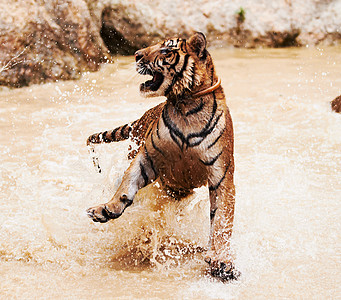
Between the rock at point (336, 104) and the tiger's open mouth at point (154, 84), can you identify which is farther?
the rock at point (336, 104)

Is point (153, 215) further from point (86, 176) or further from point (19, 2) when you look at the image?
point (19, 2)

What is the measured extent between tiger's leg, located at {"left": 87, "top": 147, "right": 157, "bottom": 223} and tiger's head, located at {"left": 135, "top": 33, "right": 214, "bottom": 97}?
39cm

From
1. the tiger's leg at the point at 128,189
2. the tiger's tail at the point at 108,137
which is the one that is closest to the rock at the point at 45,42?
the tiger's tail at the point at 108,137

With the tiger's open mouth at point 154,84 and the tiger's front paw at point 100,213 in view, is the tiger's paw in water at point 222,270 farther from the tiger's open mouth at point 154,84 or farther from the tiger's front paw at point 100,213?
the tiger's open mouth at point 154,84

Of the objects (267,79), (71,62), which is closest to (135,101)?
(71,62)

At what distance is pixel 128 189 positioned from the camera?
2.70 metres

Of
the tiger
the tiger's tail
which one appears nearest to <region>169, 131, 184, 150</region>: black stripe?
the tiger

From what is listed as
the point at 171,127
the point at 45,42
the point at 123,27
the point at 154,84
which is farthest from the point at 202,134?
the point at 123,27

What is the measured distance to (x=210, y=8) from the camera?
25.8ft

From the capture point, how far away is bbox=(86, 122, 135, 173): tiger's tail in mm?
3551

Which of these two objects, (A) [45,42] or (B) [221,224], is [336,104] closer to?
(B) [221,224]

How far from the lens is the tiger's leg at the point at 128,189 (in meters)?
2.60

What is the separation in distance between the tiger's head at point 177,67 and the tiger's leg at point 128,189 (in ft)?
1.27

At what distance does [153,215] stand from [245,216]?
0.72 m
